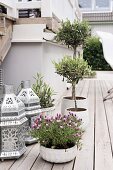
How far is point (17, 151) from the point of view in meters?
2.39

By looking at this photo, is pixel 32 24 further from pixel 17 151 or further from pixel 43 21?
Result: pixel 17 151

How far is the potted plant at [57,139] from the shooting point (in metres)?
2.30

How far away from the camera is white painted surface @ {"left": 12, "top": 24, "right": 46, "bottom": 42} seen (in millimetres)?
3611

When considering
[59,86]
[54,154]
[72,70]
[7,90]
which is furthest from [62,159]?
[59,86]

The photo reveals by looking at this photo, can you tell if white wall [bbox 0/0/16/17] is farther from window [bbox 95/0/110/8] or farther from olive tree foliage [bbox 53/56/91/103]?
window [bbox 95/0/110/8]

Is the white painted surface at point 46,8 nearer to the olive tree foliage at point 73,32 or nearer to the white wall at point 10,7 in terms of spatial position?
the olive tree foliage at point 73,32

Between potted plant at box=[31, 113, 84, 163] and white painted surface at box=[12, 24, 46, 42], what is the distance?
147cm

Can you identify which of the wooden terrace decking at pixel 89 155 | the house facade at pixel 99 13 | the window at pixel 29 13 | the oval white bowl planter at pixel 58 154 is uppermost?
the house facade at pixel 99 13

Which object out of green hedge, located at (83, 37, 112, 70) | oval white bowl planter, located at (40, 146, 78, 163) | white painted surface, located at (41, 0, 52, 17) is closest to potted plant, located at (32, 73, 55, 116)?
oval white bowl planter, located at (40, 146, 78, 163)

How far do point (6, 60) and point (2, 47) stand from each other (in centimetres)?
53

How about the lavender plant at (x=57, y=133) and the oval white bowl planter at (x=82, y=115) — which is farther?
the oval white bowl planter at (x=82, y=115)

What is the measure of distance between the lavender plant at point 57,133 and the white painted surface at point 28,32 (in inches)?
57.7

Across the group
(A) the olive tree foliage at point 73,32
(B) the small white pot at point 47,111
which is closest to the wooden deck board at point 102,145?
(B) the small white pot at point 47,111

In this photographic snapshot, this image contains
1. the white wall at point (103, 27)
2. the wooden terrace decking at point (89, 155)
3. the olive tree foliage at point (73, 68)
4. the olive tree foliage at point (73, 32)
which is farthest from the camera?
the white wall at point (103, 27)
